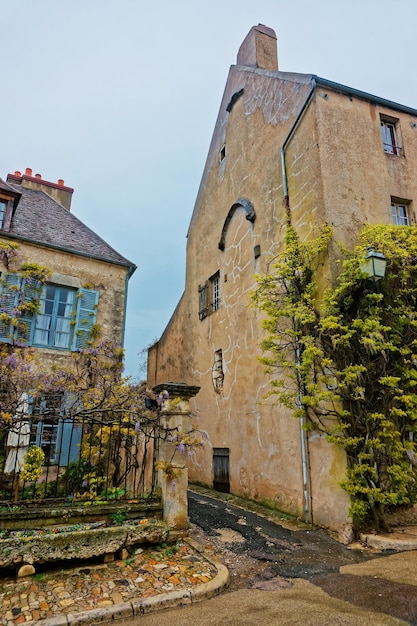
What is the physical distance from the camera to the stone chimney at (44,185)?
1334 cm

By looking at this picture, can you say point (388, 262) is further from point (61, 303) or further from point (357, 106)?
point (61, 303)

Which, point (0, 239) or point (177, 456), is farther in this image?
point (0, 239)

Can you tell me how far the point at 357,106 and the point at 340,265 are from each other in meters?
3.87

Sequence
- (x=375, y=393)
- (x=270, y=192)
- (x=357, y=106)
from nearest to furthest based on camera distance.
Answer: (x=375, y=393) → (x=357, y=106) → (x=270, y=192)

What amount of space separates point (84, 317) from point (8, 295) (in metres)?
1.88

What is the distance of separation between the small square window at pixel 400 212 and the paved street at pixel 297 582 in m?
5.92

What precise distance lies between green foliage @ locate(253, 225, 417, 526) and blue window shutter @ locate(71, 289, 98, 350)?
206 inches

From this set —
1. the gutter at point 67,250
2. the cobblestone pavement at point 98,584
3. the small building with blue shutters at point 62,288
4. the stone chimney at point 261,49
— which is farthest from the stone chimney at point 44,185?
the cobblestone pavement at point 98,584

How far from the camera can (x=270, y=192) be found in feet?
29.6

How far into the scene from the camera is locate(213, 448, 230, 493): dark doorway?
930 cm

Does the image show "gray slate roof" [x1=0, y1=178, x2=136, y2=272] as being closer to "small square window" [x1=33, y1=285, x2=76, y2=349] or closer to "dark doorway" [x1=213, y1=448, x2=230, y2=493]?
"small square window" [x1=33, y1=285, x2=76, y2=349]

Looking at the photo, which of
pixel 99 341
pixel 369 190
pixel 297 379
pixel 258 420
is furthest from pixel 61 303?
pixel 369 190

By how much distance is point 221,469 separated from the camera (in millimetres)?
9578

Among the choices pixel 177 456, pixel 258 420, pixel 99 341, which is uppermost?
pixel 99 341
